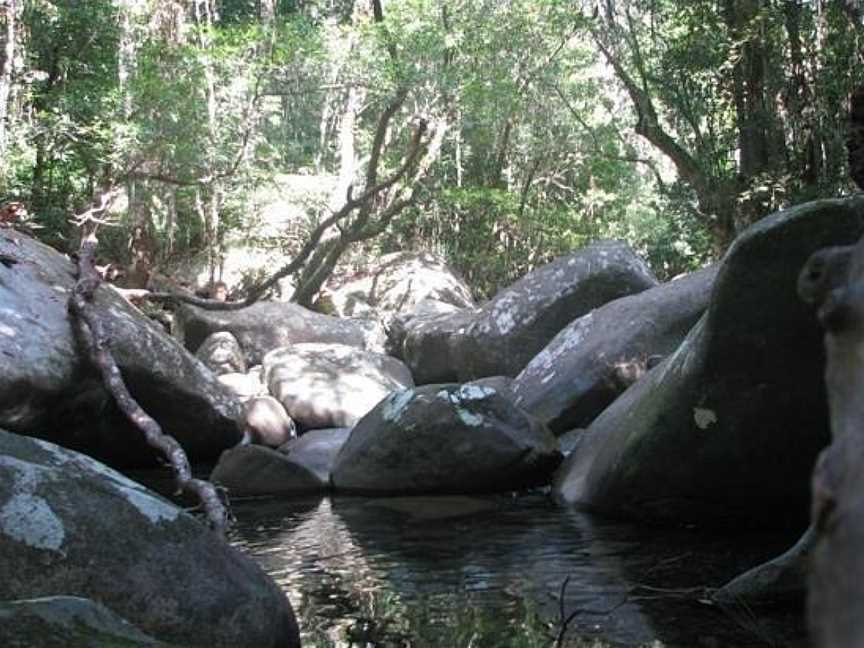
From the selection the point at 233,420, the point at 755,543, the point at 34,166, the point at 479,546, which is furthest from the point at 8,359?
the point at 34,166

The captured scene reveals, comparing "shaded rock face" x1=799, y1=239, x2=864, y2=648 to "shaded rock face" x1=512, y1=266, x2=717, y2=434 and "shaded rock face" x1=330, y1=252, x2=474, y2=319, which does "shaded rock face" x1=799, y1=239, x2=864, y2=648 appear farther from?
"shaded rock face" x1=330, y1=252, x2=474, y2=319

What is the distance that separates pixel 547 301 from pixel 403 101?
16.4 feet

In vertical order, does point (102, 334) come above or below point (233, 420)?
above

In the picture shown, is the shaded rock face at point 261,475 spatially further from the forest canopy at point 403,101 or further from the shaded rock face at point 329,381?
the forest canopy at point 403,101

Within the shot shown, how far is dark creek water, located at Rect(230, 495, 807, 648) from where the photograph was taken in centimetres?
383

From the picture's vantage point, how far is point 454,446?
7.39 metres

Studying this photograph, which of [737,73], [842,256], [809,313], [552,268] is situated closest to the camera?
[842,256]

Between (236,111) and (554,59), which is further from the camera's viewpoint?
(554,59)

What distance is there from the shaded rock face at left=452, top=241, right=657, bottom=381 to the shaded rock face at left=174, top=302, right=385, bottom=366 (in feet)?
10.2

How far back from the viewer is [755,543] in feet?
18.0

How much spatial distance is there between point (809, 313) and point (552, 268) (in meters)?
6.65

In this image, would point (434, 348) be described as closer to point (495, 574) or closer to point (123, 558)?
point (495, 574)

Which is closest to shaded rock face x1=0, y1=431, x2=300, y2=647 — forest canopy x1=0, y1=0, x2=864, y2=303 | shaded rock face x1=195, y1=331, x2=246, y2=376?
forest canopy x1=0, y1=0, x2=864, y2=303

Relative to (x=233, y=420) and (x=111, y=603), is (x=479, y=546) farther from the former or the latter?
(x=233, y=420)
